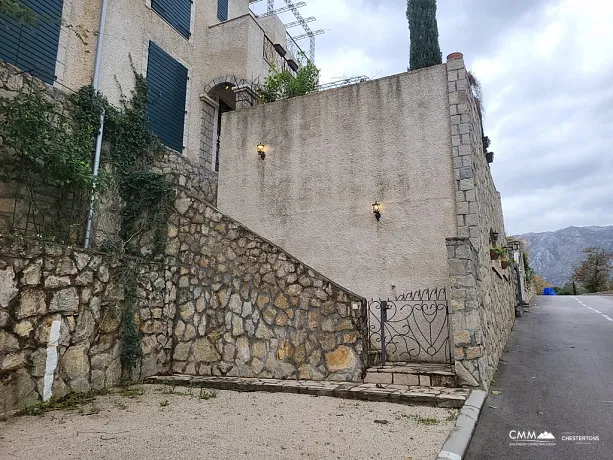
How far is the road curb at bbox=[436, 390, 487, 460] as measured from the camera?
10.4 feet

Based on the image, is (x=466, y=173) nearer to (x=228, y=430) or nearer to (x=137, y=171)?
(x=228, y=430)

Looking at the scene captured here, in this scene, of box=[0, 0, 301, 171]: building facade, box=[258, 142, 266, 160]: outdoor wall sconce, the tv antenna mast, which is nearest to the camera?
box=[0, 0, 301, 171]: building facade

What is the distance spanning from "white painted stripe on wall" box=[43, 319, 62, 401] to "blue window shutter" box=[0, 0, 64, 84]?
507 cm

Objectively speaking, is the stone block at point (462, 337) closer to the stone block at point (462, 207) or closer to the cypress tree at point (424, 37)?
the stone block at point (462, 207)

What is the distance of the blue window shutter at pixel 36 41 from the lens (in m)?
7.07

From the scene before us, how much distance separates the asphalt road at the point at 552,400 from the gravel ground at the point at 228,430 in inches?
19.3

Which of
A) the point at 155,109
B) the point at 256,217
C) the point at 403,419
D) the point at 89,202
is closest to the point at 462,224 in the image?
the point at 403,419

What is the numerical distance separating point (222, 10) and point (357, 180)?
881 cm

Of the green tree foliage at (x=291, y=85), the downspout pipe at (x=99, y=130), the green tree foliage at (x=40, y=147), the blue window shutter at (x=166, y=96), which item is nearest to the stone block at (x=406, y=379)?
the downspout pipe at (x=99, y=130)

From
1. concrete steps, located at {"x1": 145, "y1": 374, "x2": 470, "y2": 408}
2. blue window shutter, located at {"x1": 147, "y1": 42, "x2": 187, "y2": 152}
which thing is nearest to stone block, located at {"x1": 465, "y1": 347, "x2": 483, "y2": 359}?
concrete steps, located at {"x1": 145, "y1": 374, "x2": 470, "y2": 408}

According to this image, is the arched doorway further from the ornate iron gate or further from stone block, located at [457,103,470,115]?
the ornate iron gate

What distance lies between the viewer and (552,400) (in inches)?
194

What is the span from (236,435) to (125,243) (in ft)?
14.1

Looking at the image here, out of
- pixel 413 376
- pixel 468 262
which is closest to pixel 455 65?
pixel 468 262
